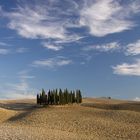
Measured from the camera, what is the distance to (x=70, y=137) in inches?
1459

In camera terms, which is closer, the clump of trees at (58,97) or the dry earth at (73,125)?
the dry earth at (73,125)

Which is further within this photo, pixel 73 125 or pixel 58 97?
pixel 58 97

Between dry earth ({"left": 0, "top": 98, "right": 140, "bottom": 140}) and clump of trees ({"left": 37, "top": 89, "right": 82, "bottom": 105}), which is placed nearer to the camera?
dry earth ({"left": 0, "top": 98, "right": 140, "bottom": 140})

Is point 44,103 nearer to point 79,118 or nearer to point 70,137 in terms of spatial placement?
point 79,118

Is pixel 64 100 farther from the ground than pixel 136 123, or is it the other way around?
pixel 64 100

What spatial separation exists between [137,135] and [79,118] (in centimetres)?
1130

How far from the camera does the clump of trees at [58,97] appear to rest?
71250mm

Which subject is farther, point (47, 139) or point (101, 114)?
point (101, 114)

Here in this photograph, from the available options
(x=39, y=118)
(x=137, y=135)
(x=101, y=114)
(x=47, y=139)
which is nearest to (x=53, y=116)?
(x=39, y=118)

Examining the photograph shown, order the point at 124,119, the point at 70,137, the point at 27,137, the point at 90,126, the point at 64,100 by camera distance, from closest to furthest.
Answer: the point at 27,137
the point at 70,137
the point at 90,126
the point at 124,119
the point at 64,100

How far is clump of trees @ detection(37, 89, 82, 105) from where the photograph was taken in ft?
234

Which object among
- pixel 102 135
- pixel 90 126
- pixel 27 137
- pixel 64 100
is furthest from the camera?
pixel 64 100

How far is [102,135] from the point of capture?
41.2 m

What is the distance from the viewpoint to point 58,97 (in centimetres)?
7106
